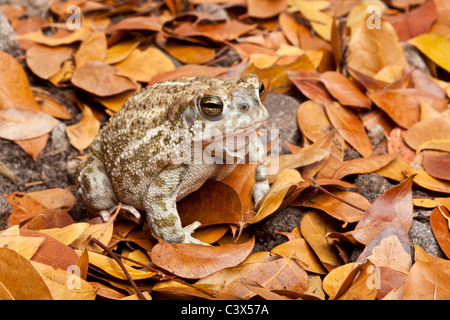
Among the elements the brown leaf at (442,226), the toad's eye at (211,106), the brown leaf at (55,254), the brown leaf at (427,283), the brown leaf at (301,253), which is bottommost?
the brown leaf at (301,253)

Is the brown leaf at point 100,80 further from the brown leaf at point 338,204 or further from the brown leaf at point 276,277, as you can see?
the brown leaf at point 276,277

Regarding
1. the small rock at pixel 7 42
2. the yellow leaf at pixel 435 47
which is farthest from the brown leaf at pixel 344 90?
the small rock at pixel 7 42

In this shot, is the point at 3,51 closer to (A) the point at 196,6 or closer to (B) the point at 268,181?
(A) the point at 196,6

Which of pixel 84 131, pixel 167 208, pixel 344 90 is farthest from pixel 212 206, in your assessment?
pixel 344 90

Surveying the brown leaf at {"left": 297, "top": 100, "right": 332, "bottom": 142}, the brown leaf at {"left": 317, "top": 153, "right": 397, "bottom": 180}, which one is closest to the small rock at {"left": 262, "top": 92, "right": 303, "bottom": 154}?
the brown leaf at {"left": 297, "top": 100, "right": 332, "bottom": 142}

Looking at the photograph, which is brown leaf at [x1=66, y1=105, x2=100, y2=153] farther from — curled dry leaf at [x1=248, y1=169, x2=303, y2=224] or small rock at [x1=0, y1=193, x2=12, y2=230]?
curled dry leaf at [x1=248, y1=169, x2=303, y2=224]
